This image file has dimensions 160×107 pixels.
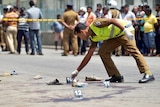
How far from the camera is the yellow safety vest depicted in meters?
9.72

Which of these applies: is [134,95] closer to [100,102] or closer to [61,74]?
[100,102]

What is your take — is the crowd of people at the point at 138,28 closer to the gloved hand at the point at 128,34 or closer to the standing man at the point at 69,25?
the standing man at the point at 69,25

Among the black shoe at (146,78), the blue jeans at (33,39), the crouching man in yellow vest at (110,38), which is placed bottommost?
the blue jeans at (33,39)

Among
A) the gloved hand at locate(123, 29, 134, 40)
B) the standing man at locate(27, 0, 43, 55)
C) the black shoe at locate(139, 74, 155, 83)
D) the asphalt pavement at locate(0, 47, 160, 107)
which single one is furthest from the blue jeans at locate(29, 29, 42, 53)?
the gloved hand at locate(123, 29, 134, 40)

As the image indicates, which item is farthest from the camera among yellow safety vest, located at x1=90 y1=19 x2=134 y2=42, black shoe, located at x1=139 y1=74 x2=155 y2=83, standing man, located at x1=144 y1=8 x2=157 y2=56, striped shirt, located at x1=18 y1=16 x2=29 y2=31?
striped shirt, located at x1=18 y1=16 x2=29 y2=31

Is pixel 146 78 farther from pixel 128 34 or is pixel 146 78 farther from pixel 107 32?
pixel 107 32

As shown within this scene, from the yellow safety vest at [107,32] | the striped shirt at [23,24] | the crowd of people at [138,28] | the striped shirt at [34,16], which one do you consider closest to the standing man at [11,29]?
the striped shirt at [23,24]

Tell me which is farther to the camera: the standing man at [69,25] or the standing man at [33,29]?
the standing man at [33,29]

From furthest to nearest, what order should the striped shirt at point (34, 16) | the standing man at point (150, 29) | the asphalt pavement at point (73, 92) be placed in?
the striped shirt at point (34, 16)
the standing man at point (150, 29)
the asphalt pavement at point (73, 92)

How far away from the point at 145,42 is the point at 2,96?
→ 1034 centimetres

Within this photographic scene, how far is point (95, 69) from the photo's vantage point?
13.3 metres

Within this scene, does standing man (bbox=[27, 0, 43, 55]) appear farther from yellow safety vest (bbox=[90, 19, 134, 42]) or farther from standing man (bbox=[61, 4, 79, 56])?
yellow safety vest (bbox=[90, 19, 134, 42])

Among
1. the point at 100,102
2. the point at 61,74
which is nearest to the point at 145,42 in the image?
the point at 61,74

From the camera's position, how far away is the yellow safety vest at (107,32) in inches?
383
